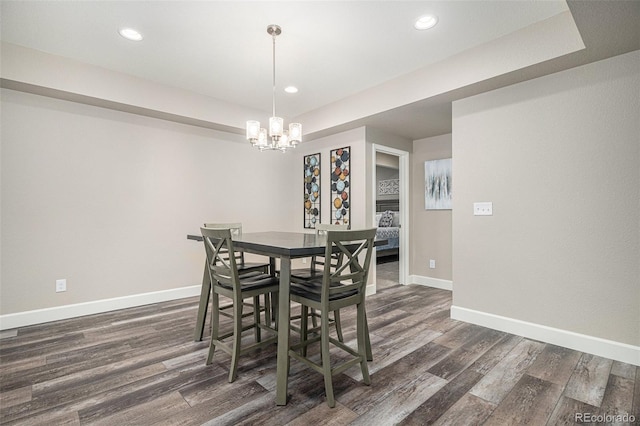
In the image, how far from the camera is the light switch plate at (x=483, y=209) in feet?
9.59

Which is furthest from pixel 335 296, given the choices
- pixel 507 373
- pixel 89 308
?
pixel 89 308

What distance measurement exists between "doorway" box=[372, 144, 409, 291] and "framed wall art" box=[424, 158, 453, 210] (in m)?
0.30

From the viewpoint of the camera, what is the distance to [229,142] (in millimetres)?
4406

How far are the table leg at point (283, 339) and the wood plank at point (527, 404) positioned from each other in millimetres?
1090

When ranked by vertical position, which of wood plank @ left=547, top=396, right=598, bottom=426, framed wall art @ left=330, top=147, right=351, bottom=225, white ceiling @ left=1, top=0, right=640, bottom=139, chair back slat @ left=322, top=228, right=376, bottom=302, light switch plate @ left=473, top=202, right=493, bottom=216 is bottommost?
wood plank @ left=547, top=396, right=598, bottom=426

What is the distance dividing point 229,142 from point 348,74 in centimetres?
202

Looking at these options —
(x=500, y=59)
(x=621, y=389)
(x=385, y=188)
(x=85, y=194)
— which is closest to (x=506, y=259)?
(x=621, y=389)

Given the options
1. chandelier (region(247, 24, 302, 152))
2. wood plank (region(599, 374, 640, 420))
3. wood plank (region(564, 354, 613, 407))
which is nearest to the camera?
wood plank (region(599, 374, 640, 420))

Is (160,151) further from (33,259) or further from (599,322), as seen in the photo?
(599,322)

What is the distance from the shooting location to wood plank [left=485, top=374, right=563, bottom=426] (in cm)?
161

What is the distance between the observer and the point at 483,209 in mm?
2969

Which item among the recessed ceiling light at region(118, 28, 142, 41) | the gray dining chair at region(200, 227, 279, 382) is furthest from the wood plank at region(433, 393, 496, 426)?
the recessed ceiling light at region(118, 28, 142, 41)

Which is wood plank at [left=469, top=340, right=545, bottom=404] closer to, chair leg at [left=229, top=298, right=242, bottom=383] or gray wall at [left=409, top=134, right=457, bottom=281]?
chair leg at [left=229, top=298, right=242, bottom=383]

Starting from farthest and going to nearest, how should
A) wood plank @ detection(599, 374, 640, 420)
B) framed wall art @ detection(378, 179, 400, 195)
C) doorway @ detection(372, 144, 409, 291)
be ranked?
framed wall art @ detection(378, 179, 400, 195) → doorway @ detection(372, 144, 409, 291) → wood plank @ detection(599, 374, 640, 420)
